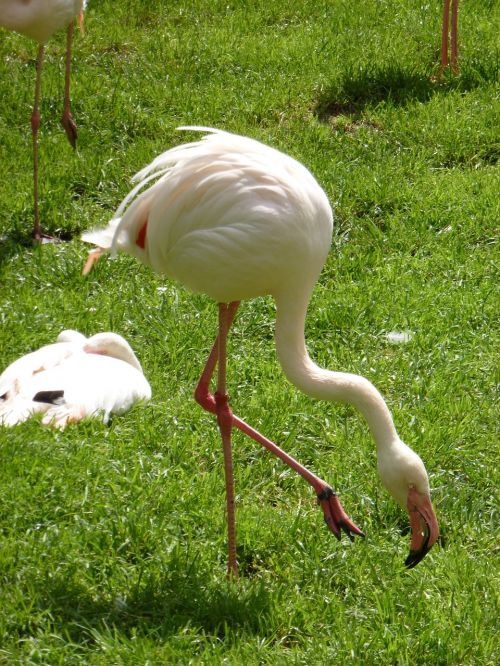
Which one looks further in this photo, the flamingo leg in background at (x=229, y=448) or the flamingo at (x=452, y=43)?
the flamingo at (x=452, y=43)

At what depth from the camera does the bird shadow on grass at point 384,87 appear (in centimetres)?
788

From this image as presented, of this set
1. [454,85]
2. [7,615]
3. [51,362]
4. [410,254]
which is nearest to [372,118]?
[454,85]

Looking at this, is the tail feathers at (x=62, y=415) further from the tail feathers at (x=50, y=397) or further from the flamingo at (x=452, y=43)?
the flamingo at (x=452, y=43)

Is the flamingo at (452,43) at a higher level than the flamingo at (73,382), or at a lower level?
higher

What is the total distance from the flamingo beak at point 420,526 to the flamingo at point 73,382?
1.53 m

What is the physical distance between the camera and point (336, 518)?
4.02m

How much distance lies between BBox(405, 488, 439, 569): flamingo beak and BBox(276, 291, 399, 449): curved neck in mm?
220

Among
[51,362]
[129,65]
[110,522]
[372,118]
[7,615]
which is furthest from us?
[129,65]

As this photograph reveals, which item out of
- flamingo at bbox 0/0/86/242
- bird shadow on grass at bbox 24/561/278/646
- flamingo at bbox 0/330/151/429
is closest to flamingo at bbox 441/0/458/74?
flamingo at bbox 0/0/86/242

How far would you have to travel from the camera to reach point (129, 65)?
859cm

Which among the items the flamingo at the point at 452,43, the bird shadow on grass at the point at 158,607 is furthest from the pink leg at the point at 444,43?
the bird shadow on grass at the point at 158,607

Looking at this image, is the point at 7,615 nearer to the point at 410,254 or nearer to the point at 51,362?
the point at 51,362

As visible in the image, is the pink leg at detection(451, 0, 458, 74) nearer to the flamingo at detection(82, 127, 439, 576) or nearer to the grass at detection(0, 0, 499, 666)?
the grass at detection(0, 0, 499, 666)

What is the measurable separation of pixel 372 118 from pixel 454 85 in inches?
31.1
